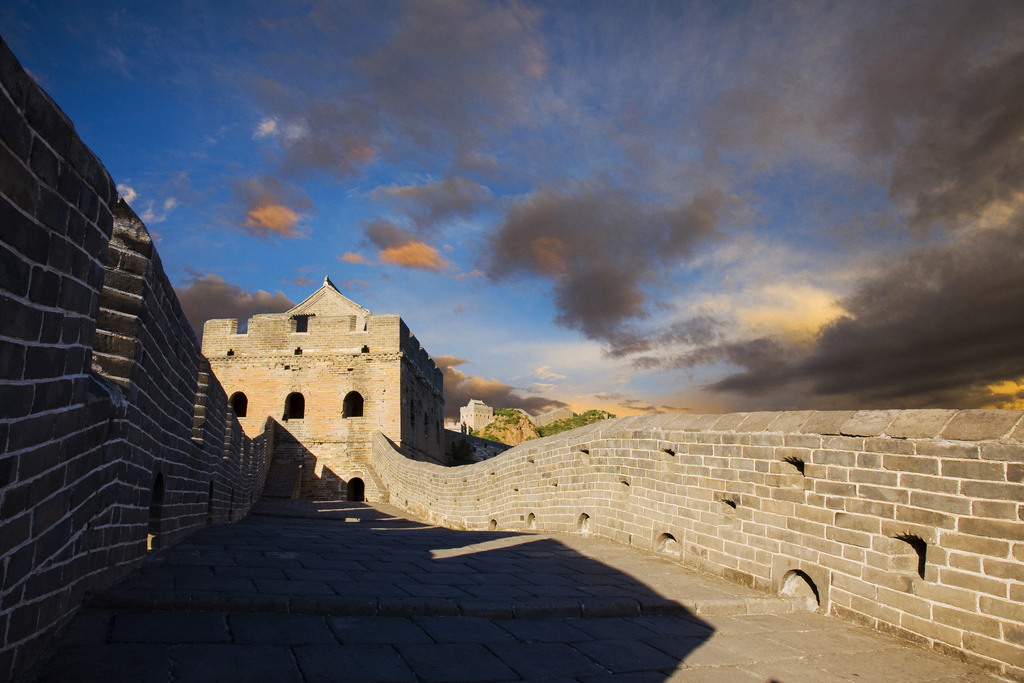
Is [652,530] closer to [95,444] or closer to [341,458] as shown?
[95,444]

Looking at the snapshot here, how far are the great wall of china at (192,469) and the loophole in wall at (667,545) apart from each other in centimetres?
1

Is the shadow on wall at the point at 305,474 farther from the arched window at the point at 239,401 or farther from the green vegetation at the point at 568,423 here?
the green vegetation at the point at 568,423

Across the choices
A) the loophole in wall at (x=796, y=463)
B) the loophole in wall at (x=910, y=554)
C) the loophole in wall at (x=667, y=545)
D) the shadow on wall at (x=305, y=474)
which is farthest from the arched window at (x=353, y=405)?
the loophole in wall at (x=910, y=554)

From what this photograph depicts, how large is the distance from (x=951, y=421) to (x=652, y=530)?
3.28 metres

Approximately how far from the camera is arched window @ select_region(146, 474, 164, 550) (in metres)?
5.08

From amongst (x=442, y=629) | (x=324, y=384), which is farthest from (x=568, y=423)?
(x=442, y=629)

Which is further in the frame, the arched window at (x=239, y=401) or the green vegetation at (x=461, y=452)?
the green vegetation at (x=461, y=452)

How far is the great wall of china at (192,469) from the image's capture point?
2.26m

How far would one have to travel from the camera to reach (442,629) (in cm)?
319

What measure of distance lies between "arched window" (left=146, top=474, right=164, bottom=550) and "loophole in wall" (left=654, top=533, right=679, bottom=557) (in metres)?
4.65

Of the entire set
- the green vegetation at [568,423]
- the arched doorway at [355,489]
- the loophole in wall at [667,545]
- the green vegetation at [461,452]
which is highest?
the green vegetation at [568,423]

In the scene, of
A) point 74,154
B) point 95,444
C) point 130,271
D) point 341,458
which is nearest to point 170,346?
point 130,271

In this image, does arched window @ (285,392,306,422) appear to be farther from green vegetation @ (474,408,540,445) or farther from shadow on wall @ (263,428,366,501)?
green vegetation @ (474,408,540,445)

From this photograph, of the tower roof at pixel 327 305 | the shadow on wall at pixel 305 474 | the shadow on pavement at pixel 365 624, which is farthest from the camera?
the tower roof at pixel 327 305
